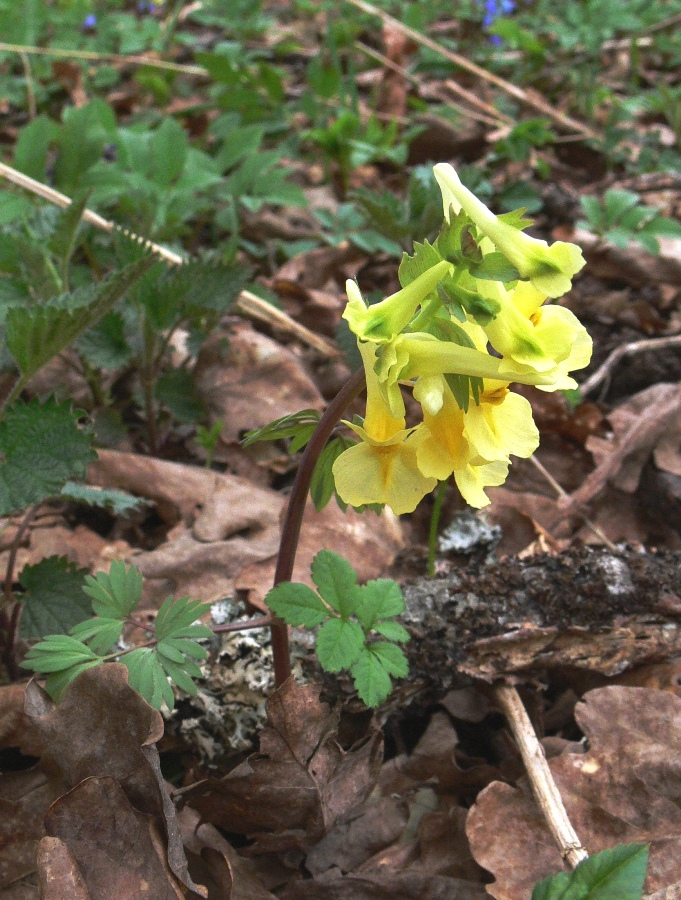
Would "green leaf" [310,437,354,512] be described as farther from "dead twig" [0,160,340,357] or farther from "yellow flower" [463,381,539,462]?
"dead twig" [0,160,340,357]

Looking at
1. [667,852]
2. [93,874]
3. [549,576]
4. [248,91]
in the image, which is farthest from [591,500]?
[248,91]

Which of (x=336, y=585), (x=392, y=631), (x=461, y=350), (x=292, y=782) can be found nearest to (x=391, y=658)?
(x=392, y=631)

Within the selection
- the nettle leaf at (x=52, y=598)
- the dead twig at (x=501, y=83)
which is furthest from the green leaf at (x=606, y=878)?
the dead twig at (x=501, y=83)

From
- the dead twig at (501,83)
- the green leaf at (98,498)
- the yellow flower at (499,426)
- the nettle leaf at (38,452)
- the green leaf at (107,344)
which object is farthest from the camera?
the dead twig at (501,83)

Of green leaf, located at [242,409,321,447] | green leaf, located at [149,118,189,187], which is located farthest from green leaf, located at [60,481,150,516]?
green leaf, located at [149,118,189,187]

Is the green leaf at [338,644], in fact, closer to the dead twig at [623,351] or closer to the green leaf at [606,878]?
the green leaf at [606,878]

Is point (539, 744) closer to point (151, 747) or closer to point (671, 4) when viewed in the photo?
point (151, 747)
